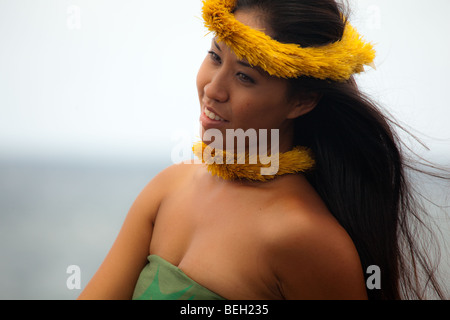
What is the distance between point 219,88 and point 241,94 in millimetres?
55

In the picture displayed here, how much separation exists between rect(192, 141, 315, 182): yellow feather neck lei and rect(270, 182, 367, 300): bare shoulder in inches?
6.0

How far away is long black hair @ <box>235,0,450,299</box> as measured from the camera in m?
1.16

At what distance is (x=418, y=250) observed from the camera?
1364 mm

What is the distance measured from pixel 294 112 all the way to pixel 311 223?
29 centimetres

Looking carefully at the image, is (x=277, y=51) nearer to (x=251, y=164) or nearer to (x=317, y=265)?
(x=251, y=164)

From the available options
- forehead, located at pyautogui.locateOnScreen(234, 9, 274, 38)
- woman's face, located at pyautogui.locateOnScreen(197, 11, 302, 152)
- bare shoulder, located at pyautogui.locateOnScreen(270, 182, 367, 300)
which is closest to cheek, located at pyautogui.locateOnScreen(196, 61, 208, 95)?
woman's face, located at pyautogui.locateOnScreen(197, 11, 302, 152)

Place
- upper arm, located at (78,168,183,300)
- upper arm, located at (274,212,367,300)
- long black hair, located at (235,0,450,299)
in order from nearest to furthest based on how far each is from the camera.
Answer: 1. upper arm, located at (274,212,367,300)
2. long black hair, located at (235,0,450,299)
3. upper arm, located at (78,168,183,300)

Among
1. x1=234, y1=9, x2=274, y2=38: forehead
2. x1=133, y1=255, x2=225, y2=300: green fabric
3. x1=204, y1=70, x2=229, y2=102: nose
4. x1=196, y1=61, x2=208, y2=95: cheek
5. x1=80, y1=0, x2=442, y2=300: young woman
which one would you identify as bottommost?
x1=133, y1=255, x2=225, y2=300: green fabric

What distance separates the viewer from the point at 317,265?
3.46 feet

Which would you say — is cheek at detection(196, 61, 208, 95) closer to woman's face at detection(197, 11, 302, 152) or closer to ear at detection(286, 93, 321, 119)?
woman's face at detection(197, 11, 302, 152)

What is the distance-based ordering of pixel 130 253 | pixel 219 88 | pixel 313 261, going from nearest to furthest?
pixel 313 261, pixel 219 88, pixel 130 253

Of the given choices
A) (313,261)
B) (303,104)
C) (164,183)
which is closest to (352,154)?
(303,104)
